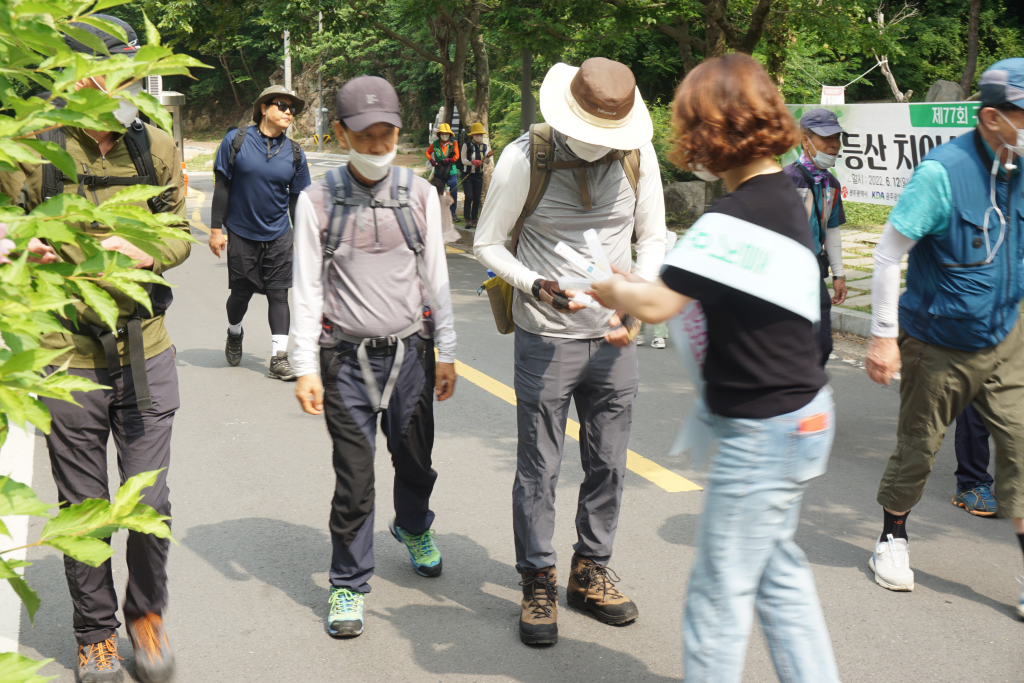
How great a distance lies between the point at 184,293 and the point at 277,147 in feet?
14.1

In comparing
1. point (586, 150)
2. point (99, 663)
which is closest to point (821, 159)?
point (586, 150)

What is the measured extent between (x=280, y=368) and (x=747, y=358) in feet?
16.5

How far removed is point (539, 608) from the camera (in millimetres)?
3236

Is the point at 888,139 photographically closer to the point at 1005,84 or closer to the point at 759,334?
the point at 1005,84

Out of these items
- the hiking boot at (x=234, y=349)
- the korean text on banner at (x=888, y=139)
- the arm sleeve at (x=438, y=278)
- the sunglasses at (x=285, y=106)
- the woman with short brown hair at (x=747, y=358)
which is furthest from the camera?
the korean text on banner at (x=888, y=139)

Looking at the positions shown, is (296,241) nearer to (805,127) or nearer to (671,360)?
(805,127)

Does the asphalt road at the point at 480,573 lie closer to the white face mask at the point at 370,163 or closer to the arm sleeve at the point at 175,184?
the arm sleeve at the point at 175,184

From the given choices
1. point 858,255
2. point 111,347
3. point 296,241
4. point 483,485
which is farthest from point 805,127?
point 858,255

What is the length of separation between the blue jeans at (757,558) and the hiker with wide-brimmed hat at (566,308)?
0.91 meters

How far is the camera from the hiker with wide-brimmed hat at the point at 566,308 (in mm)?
3088

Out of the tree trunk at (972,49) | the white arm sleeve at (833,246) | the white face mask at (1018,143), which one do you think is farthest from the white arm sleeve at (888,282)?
the tree trunk at (972,49)

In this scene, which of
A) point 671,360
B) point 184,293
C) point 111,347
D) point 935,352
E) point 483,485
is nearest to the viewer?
point 111,347

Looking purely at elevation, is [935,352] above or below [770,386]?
below

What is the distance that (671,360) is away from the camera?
707 centimetres
